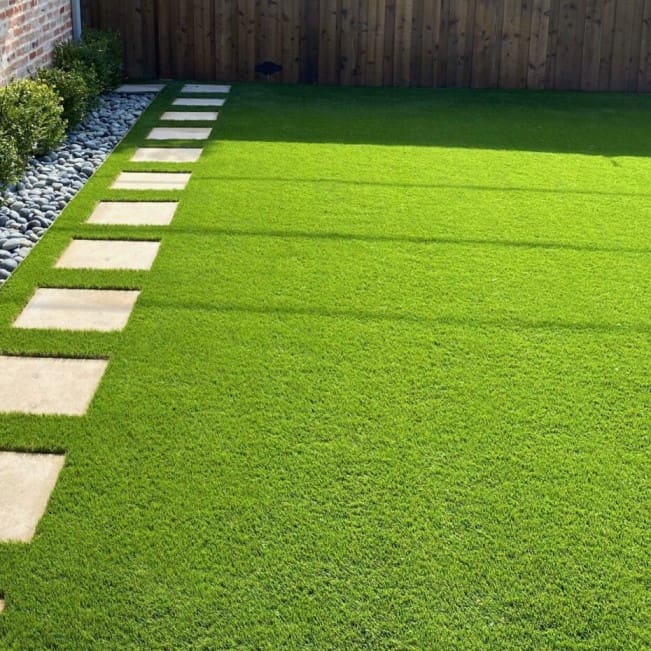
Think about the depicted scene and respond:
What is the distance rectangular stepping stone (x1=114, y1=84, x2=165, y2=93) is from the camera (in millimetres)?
9109

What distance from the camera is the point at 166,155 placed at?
683cm

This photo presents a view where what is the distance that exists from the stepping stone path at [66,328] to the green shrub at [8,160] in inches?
22.9

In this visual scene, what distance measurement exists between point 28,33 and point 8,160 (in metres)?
2.03

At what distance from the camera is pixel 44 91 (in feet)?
21.3

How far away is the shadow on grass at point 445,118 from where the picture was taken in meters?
7.50

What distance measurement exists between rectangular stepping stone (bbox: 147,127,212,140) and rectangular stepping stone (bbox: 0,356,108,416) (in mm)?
3893

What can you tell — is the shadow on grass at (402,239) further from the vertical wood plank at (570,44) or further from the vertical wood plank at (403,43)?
the vertical wood plank at (570,44)

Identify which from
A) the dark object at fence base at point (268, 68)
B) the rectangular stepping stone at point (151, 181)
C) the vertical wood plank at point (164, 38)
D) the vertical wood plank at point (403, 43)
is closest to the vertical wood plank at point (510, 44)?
the vertical wood plank at point (403, 43)

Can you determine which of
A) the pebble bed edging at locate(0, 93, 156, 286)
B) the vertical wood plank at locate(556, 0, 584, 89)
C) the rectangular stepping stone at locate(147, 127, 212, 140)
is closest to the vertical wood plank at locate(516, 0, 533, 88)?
the vertical wood plank at locate(556, 0, 584, 89)

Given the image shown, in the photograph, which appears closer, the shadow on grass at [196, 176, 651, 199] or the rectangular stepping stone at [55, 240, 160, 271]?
the rectangular stepping stone at [55, 240, 160, 271]

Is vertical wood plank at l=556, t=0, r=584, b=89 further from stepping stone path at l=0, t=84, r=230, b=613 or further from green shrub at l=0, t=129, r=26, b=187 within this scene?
green shrub at l=0, t=129, r=26, b=187

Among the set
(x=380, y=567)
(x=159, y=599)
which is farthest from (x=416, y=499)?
(x=159, y=599)

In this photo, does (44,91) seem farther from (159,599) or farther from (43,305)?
(159,599)

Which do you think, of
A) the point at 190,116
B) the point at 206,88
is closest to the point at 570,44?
the point at 206,88
